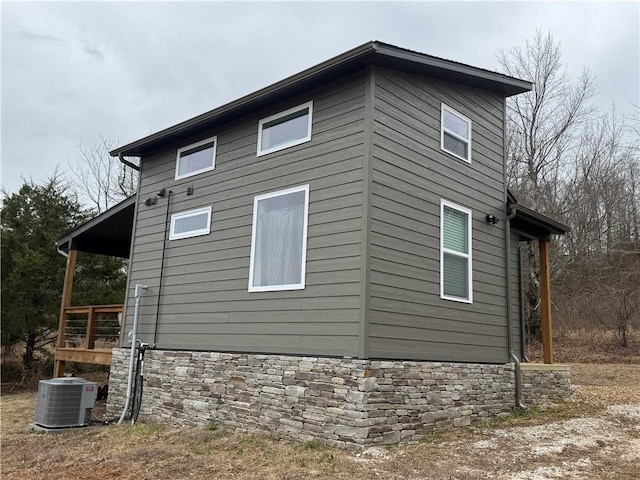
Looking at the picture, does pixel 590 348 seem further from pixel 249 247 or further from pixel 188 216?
pixel 188 216

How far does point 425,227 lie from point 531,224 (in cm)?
345

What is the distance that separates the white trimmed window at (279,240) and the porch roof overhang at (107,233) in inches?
150

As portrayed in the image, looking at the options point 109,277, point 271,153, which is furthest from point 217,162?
point 109,277

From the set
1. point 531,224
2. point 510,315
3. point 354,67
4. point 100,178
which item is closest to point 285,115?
point 354,67

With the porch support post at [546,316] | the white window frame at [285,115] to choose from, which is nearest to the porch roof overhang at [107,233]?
the white window frame at [285,115]

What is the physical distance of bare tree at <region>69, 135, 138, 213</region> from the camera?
2317 centimetres

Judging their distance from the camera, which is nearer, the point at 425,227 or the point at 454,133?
the point at 425,227

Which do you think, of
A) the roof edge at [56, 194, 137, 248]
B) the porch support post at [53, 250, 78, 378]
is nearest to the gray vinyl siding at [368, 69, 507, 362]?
the roof edge at [56, 194, 137, 248]

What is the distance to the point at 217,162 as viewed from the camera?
8.31m

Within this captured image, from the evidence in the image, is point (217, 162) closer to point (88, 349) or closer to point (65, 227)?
point (88, 349)

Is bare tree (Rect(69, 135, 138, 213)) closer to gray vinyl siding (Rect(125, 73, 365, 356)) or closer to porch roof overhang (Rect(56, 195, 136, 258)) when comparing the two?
porch roof overhang (Rect(56, 195, 136, 258))

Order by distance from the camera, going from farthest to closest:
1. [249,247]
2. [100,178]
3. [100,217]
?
[100,178] → [100,217] → [249,247]

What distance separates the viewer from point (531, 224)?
927 cm

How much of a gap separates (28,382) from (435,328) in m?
12.2
